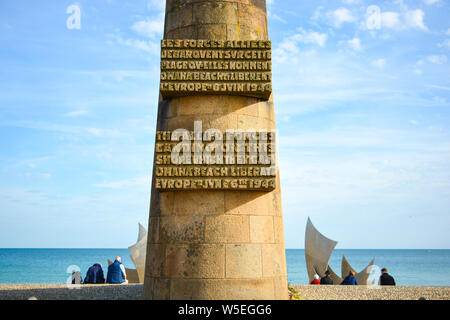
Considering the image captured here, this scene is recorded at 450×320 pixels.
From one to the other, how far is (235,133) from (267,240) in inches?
93.7

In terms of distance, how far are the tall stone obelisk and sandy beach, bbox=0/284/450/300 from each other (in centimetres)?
378

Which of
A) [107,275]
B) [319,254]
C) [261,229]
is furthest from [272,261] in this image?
[319,254]

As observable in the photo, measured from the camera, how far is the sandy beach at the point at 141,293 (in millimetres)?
12086

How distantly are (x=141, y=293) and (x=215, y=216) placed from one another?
5291 mm

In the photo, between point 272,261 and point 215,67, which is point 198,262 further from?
point 215,67

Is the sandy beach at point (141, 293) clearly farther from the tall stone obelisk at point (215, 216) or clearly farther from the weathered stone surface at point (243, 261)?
the weathered stone surface at point (243, 261)

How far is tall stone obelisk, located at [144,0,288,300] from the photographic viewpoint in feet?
27.7

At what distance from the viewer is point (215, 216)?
862 centimetres

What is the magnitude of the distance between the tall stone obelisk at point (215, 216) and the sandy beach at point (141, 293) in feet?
12.4

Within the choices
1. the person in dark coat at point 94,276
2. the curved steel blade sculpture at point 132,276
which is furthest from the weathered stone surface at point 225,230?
the curved steel blade sculpture at point 132,276

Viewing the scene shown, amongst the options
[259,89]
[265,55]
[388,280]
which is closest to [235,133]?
[259,89]
